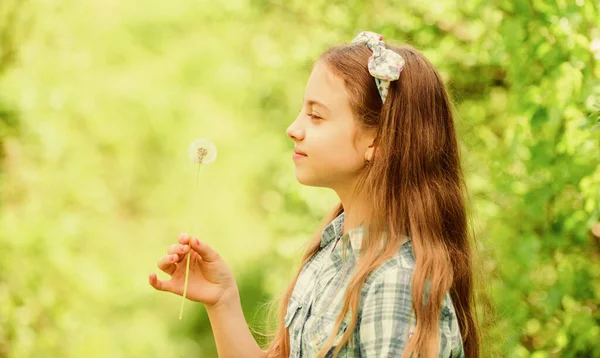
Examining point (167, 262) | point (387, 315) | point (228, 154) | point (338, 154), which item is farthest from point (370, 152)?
point (228, 154)

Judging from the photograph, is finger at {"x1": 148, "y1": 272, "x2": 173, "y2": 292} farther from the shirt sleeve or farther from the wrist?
the shirt sleeve

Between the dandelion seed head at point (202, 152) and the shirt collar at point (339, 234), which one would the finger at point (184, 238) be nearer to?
the dandelion seed head at point (202, 152)

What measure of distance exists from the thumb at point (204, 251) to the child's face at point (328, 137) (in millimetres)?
263

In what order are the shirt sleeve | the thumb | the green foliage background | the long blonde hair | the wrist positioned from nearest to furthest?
the shirt sleeve → the long blonde hair → the thumb → the wrist → the green foliage background

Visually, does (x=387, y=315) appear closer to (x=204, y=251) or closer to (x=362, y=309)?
(x=362, y=309)

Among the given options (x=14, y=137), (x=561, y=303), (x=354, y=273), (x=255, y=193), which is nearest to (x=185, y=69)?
(x=255, y=193)

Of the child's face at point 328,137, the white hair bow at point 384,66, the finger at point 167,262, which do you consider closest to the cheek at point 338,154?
the child's face at point 328,137

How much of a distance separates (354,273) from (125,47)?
5.17 metres

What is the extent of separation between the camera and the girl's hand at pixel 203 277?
6.03 ft

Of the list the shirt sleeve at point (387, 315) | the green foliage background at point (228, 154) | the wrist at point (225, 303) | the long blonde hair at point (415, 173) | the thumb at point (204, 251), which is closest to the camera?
the shirt sleeve at point (387, 315)

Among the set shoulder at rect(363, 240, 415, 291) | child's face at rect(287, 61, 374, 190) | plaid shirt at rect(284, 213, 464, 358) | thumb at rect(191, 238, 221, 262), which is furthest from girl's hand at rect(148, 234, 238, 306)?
shoulder at rect(363, 240, 415, 291)

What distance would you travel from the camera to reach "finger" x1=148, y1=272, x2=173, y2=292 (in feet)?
5.61

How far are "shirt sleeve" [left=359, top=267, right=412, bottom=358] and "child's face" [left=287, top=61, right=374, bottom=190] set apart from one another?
0.77 ft

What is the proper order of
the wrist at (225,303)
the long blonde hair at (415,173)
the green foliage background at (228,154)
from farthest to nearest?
the green foliage background at (228,154)
the wrist at (225,303)
the long blonde hair at (415,173)
